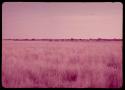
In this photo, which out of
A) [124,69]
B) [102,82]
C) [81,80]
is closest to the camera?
[124,69]

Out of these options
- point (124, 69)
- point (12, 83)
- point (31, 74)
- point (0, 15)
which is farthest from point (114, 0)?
point (31, 74)

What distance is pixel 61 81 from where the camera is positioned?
401 cm

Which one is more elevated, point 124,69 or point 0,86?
point 124,69

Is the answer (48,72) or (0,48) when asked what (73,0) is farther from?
(48,72)

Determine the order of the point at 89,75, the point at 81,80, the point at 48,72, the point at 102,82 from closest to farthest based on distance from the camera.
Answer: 1. the point at 102,82
2. the point at 81,80
3. the point at 89,75
4. the point at 48,72

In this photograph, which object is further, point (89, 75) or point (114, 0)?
point (89, 75)

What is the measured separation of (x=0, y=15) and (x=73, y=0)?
665 millimetres

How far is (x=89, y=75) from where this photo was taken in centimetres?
435

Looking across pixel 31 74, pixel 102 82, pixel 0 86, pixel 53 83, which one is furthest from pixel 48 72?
pixel 0 86

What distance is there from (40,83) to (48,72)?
973 millimetres

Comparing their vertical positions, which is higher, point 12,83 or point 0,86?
point 0,86

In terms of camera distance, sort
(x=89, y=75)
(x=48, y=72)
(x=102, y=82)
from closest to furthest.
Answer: (x=102, y=82)
(x=89, y=75)
(x=48, y=72)

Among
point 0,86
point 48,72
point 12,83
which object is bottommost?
point 48,72

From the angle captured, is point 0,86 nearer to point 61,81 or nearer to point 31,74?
point 61,81
